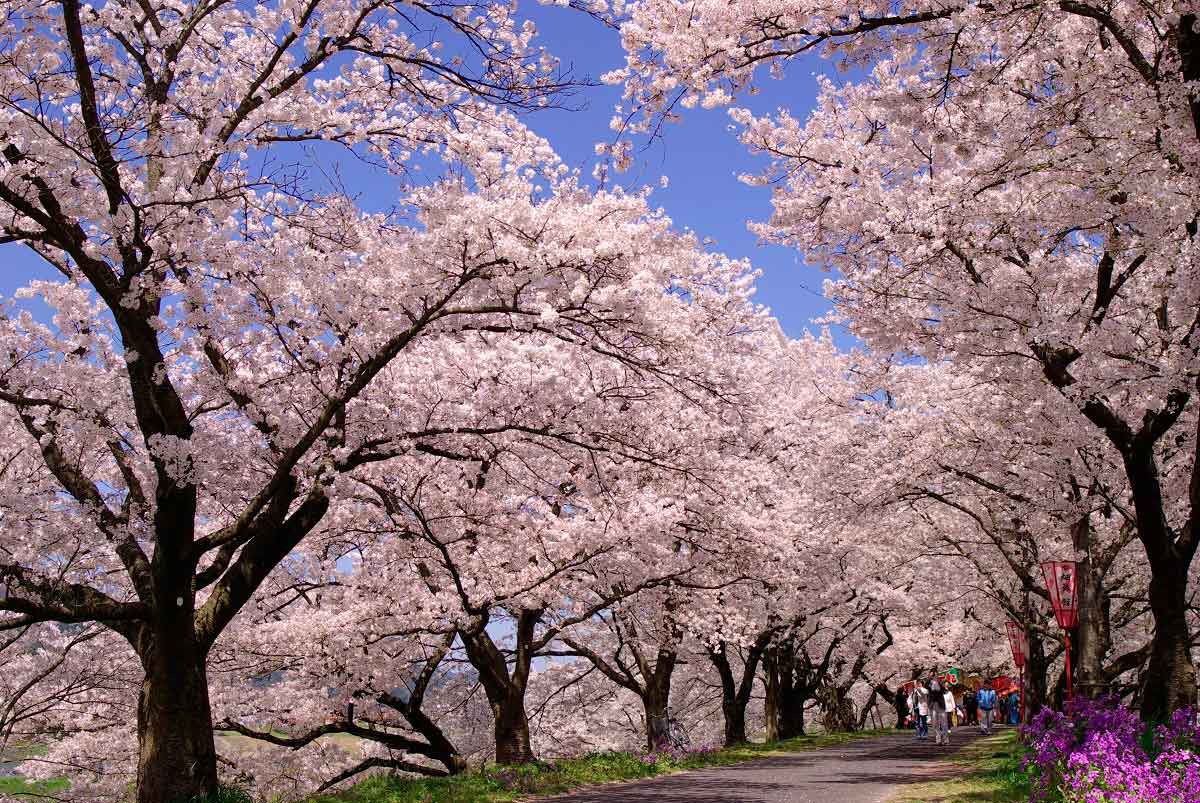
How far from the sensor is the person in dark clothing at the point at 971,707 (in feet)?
154

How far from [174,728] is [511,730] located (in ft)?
27.6

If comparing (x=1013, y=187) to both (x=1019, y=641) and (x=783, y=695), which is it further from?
(x=783, y=695)

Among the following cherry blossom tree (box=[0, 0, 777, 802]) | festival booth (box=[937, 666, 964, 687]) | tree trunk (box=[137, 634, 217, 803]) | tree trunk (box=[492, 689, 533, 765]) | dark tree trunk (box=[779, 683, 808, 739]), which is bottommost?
dark tree trunk (box=[779, 683, 808, 739])

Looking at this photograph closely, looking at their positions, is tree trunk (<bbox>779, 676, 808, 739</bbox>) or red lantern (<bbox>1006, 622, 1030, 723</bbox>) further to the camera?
tree trunk (<bbox>779, 676, 808, 739</bbox>)

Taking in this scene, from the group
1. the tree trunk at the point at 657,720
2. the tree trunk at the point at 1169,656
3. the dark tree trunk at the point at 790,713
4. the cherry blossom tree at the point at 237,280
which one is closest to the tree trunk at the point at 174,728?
the cherry blossom tree at the point at 237,280

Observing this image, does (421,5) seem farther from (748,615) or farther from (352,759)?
(352,759)

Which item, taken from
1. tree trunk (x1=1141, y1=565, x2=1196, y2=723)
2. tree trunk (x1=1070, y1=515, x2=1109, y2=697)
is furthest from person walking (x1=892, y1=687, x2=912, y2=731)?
tree trunk (x1=1141, y1=565, x2=1196, y2=723)

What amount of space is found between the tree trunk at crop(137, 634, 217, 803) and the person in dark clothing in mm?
42978

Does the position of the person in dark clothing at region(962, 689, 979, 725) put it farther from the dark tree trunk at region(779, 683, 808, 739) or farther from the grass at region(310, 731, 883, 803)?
the grass at region(310, 731, 883, 803)

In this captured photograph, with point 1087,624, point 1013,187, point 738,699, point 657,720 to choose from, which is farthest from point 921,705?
point 1013,187

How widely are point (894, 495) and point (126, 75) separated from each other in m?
15.4

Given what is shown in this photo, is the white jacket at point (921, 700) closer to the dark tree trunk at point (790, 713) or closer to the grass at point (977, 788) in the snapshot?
the dark tree trunk at point (790, 713)

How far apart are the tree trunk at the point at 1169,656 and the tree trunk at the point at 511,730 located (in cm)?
977

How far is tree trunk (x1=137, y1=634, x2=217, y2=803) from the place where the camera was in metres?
9.26
